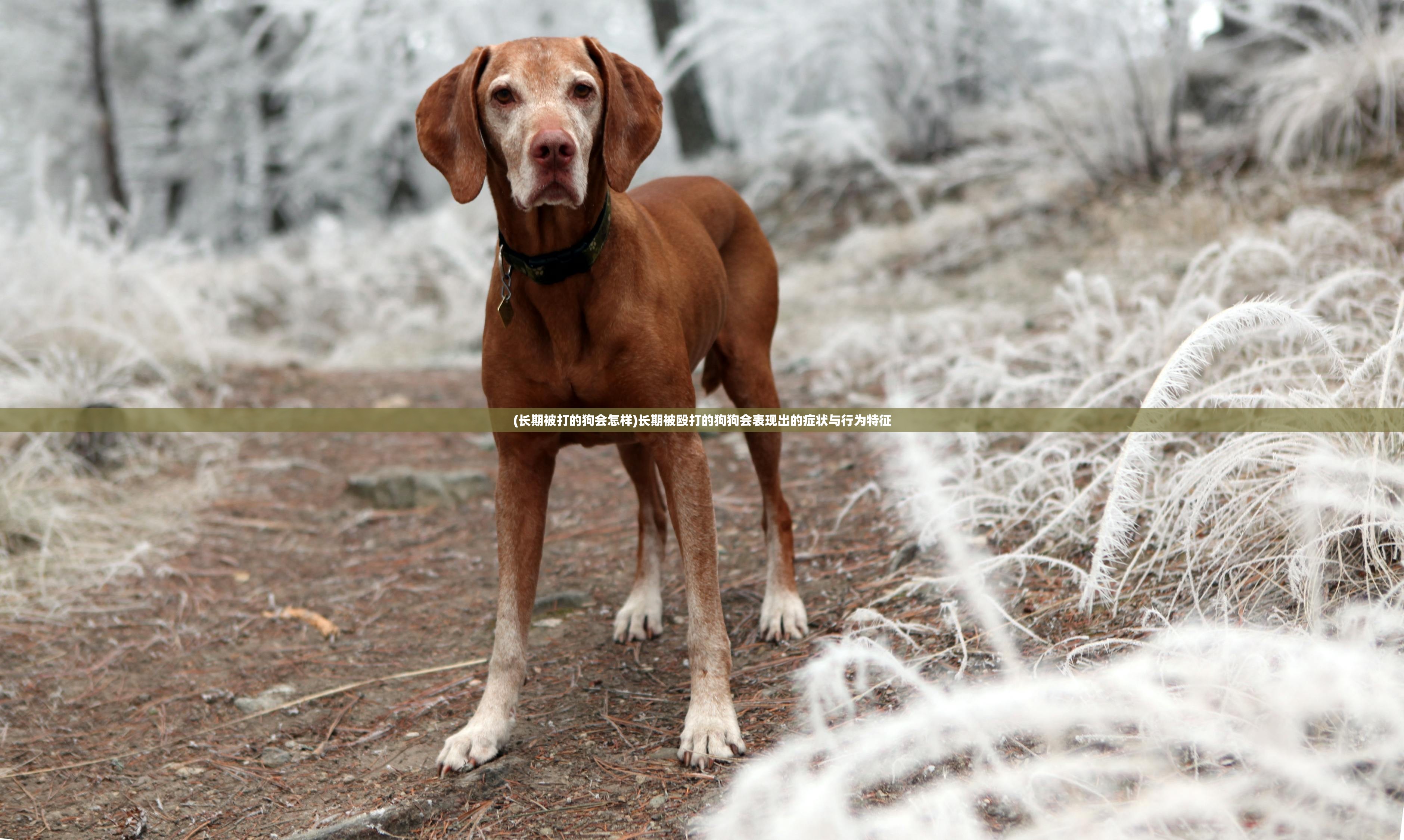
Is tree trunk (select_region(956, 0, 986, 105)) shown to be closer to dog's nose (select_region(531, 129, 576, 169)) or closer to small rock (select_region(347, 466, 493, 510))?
small rock (select_region(347, 466, 493, 510))

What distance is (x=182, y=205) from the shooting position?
62.4 ft

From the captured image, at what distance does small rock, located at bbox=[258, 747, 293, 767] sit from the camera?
257cm

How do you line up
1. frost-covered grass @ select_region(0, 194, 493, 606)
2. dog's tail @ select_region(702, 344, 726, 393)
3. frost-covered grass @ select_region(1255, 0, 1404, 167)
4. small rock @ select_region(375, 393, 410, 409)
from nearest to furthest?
1. dog's tail @ select_region(702, 344, 726, 393)
2. frost-covered grass @ select_region(0, 194, 493, 606)
3. frost-covered grass @ select_region(1255, 0, 1404, 167)
4. small rock @ select_region(375, 393, 410, 409)

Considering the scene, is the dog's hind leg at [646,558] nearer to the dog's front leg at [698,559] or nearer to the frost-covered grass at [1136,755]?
the dog's front leg at [698,559]

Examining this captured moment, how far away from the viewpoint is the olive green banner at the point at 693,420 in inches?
98.4

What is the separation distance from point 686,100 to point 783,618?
803cm

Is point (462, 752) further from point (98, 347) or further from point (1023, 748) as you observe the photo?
point (98, 347)

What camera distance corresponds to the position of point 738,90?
524 inches

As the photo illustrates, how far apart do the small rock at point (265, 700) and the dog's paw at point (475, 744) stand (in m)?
0.74

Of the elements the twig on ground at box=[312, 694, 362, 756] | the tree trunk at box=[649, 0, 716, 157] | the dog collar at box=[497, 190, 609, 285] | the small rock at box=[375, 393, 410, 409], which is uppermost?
the tree trunk at box=[649, 0, 716, 157]

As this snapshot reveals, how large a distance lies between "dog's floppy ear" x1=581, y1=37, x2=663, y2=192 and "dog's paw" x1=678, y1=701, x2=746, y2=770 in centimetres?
130

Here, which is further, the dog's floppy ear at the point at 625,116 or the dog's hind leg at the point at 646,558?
the dog's hind leg at the point at 646,558

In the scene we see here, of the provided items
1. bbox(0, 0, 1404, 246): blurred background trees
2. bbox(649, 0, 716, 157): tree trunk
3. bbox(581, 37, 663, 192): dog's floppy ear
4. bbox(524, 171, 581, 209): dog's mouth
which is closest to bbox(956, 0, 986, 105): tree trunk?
bbox(0, 0, 1404, 246): blurred background trees

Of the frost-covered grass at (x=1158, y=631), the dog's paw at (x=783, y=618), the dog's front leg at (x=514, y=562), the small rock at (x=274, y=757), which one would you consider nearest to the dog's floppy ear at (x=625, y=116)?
the dog's front leg at (x=514, y=562)
